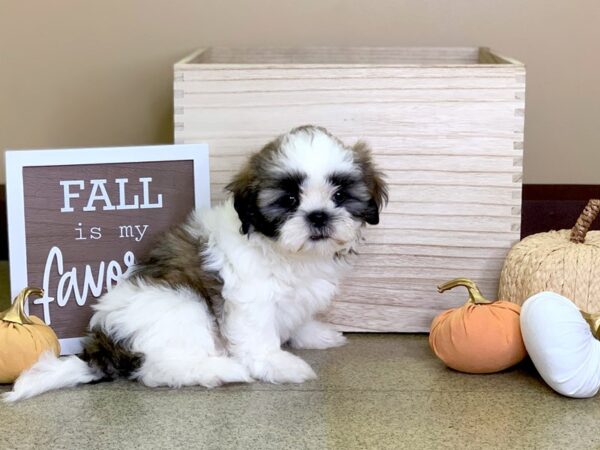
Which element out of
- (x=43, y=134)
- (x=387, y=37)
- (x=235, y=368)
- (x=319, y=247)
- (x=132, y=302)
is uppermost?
(x=387, y=37)

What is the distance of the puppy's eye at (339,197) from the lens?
1.90 m

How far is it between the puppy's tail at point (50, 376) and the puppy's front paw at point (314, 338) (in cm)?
55

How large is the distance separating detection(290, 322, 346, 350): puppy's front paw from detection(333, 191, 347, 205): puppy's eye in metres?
0.49

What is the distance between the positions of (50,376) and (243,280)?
0.48 metres

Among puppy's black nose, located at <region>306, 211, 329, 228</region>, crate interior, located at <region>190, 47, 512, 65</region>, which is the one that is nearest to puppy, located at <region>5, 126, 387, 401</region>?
puppy's black nose, located at <region>306, 211, 329, 228</region>

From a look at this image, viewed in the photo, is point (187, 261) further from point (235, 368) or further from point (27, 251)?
point (27, 251)

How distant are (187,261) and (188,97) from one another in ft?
1.53

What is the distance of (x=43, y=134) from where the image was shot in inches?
115

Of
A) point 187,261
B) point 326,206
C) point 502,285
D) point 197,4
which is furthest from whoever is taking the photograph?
point 197,4

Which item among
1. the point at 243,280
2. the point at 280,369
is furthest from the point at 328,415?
the point at 243,280

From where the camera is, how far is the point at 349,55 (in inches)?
108

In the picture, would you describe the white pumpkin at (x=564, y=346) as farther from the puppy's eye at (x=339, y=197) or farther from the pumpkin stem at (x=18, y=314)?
the pumpkin stem at (x=18, y=314)

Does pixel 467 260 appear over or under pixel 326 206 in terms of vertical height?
under

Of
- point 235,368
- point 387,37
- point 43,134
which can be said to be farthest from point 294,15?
point 235,368
